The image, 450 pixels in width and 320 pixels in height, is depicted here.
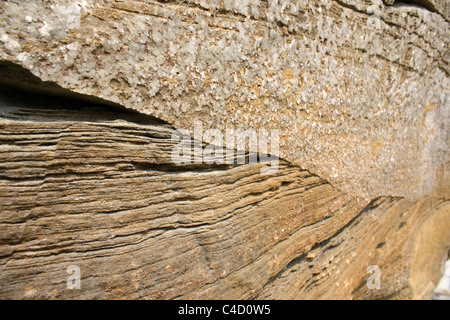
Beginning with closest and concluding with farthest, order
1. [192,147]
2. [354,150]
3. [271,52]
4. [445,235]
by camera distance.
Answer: [192,147]
[271,52]
[354,150]
[445,235]

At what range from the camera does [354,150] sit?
10.4 ft

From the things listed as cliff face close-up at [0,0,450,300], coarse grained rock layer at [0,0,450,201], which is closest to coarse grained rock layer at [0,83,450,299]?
cliff face close-up at [0,0,450,300]

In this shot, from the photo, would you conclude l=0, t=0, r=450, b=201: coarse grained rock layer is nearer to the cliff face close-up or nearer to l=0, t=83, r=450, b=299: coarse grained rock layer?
the cliff face close-up

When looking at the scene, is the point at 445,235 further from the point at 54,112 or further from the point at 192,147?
the point at 54,112

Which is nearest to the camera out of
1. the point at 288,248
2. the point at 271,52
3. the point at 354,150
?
the point at 271,52

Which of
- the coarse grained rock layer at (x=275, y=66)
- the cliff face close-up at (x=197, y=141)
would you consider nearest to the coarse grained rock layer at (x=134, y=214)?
the cliff face close-up at (x=197, y=141)

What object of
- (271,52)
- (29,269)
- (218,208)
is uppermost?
(271,52)

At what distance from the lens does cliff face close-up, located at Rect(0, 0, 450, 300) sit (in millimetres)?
1743

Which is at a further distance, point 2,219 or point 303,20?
point 303,20

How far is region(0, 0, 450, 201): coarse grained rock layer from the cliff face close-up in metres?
0.01

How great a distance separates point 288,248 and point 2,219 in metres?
1.95

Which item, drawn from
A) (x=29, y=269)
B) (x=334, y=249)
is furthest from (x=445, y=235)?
(x=29, y=269)

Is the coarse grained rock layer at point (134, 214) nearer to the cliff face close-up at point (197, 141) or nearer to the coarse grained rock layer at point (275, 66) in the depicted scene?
the cliff face close-up at point (197, 141)

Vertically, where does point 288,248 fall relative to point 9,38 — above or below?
below
